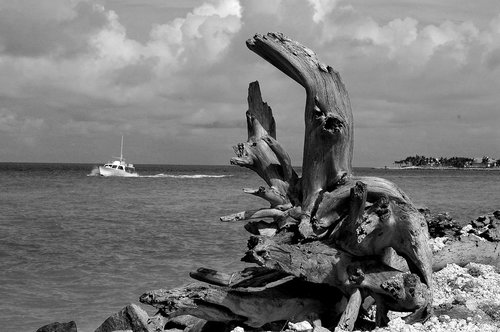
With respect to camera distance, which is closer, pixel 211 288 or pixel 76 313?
pixel 211 288

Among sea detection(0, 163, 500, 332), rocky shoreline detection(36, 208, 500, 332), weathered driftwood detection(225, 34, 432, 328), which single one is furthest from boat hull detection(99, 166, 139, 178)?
weathered driftwood detection(225, 34, 432, 328)

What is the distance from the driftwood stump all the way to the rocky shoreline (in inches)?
10.1

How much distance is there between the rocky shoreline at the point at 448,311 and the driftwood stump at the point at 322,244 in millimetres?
258

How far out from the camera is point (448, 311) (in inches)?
339

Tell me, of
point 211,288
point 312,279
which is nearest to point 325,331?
point 312,279

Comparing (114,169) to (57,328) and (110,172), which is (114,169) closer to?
(110,172)

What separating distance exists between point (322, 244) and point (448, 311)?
79.4 inches

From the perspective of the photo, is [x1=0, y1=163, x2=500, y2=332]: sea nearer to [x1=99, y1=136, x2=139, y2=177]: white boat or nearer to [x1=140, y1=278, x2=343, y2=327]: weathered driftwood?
[x1=140, y1=278, x2=343, y2=327]: weathered driftwood

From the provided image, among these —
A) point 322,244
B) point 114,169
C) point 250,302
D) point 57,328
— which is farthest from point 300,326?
point 114,169

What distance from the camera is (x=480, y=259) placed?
1221cm

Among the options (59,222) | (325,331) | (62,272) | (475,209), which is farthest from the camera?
(475,209)

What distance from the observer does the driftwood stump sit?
765 cm

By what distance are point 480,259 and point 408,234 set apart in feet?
16.5

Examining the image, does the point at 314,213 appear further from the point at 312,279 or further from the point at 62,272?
the point at 62,272
